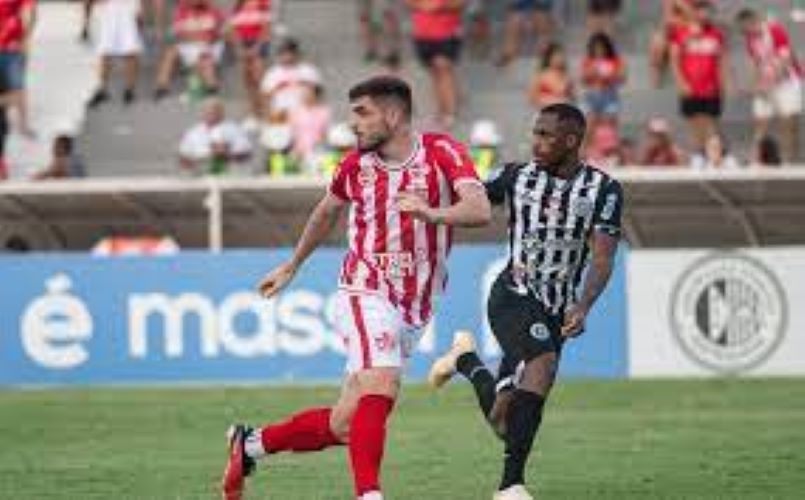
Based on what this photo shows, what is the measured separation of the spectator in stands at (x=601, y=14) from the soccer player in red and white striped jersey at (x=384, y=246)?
58.0 feet

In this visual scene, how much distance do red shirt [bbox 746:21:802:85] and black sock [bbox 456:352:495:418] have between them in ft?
47.5

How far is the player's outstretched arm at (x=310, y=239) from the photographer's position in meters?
12.2

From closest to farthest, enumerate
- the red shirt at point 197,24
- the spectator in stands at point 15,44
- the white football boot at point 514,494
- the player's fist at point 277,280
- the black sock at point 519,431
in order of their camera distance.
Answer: the player's fist at point 277,280 → the white football boot at point 514,494 → the black sock at point 519,431 → the spectator in stands at point 15,44 → the red shirt at point 197,24

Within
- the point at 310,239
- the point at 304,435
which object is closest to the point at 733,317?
the point at 310,239

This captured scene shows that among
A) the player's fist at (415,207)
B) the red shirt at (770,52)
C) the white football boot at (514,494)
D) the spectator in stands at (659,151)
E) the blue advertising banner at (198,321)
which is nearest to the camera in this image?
the player's fist at (415,207)

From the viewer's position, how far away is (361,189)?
12.0 m

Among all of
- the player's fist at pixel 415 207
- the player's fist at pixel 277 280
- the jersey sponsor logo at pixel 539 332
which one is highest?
the player's fist at pixel 415 207

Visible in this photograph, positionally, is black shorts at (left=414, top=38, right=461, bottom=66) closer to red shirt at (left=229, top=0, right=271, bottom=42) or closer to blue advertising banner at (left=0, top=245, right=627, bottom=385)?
red shirt at (left=229, top=0, right=271, bottom=42)

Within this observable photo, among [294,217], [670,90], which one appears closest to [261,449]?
[294,217]

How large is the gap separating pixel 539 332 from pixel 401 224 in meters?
1.53

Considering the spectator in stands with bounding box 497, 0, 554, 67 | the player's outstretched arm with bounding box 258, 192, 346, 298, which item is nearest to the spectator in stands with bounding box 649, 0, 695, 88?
the spectator in stands with bounding box 497, 0, 554, 67

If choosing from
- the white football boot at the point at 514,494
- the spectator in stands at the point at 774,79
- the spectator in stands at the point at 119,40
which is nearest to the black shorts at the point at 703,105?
the spectator in stands at the point at 774,79

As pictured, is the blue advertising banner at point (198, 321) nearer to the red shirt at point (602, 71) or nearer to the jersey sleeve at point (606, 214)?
the red shirt at point (602, 71)

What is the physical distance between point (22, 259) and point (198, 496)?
11.3 metres
